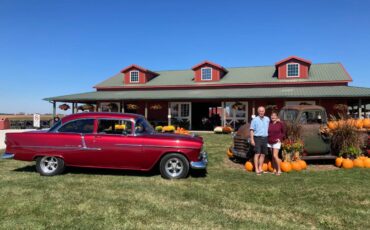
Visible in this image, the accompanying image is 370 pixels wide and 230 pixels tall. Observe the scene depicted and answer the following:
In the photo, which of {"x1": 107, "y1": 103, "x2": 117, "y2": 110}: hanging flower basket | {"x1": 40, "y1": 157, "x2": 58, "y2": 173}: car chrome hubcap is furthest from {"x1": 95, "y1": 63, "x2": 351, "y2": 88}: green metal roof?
{"x1": 40, "y1": 157, "x2": 58, "y2": 173}: car chrome hubcap

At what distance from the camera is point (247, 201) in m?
5.85

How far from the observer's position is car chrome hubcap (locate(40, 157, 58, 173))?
7863mm

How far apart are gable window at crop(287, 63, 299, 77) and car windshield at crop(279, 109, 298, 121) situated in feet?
50.5

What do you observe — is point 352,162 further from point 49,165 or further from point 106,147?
point 49,165

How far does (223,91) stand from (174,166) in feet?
57.7

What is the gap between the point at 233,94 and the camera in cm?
2284

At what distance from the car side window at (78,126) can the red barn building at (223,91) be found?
15235 millimetres

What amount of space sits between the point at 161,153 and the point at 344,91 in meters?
17.2

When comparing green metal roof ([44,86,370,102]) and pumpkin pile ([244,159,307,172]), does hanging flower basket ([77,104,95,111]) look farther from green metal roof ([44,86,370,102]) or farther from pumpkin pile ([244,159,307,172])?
pumpkin pile ([244,159,307,172])

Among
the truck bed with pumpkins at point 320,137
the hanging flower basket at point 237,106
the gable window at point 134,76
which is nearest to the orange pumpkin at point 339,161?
the truck bed with pumpkins at point 320,137

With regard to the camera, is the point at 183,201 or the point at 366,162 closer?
the point at 183,201

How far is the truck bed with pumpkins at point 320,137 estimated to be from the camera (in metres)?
9.41

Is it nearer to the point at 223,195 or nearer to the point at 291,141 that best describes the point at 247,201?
the point at 223,195

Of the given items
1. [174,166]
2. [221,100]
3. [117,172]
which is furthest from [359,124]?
[221,100]
